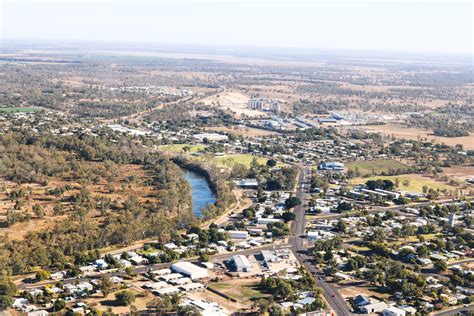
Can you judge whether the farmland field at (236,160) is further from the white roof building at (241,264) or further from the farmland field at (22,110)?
the farmland field at (22,110)

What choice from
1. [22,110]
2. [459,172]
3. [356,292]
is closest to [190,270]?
[356,292]

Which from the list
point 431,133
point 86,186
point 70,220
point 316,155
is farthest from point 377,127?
point 70,220

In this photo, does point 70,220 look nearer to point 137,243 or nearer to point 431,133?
point 137,243

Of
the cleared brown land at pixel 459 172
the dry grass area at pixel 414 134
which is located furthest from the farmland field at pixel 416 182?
the dry grass area at pixel 414 134

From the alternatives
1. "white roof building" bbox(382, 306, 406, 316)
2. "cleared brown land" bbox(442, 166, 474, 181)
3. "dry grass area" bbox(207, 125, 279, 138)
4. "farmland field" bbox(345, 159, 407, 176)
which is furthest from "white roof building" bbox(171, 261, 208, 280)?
"dry grass area" bbox(207, 125, 279, 138)

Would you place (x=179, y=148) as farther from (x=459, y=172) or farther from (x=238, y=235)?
(x=238, y=235)
